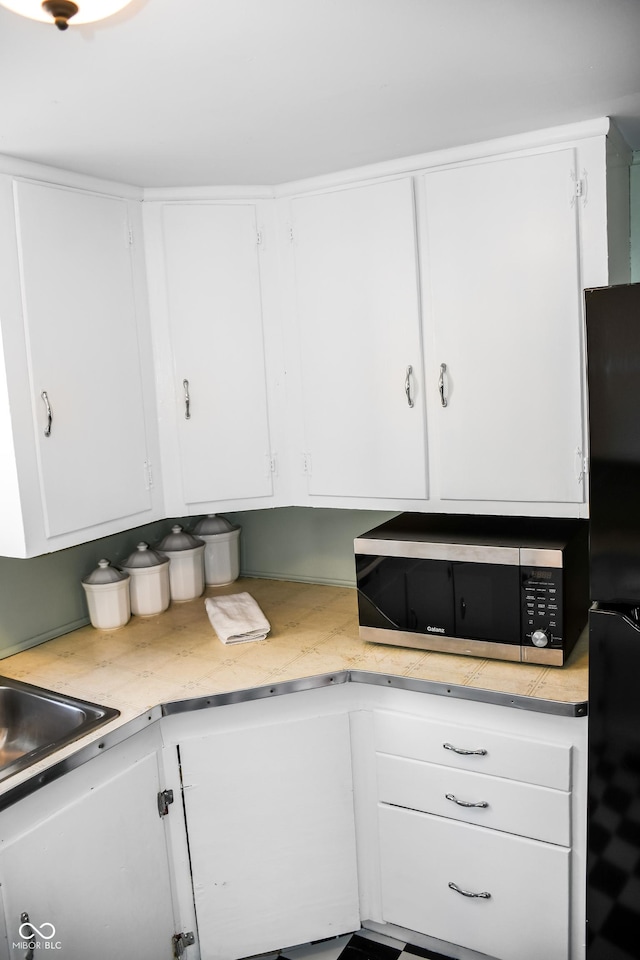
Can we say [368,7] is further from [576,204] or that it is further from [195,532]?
[195,532]

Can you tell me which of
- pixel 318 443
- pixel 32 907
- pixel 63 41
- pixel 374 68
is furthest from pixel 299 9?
pixel 32 907

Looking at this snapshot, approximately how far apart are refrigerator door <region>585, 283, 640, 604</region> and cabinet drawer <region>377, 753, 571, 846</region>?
587 millimetres

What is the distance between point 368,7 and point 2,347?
1.14 meters

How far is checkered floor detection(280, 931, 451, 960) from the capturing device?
1990 mm

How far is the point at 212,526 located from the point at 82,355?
34.8 inches

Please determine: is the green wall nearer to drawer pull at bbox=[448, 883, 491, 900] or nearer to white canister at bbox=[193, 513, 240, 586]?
white canister at bbox=[193, 513, 240, 586]

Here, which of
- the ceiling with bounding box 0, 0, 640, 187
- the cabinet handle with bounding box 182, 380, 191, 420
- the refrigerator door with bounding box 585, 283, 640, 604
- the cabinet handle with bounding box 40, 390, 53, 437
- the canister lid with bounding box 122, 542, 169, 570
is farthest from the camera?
the canister lid with bounding box 122, 542, 169, 570

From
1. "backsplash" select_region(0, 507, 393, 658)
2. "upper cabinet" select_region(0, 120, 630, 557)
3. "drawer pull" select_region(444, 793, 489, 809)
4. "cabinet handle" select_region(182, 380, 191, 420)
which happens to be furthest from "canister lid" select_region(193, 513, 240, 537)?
"drawer pull" select_region(444, 793, 489, 809)

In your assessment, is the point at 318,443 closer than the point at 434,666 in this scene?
No

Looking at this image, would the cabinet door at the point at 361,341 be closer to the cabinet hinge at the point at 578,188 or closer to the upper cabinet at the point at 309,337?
the upper cabinet at the point at 309,337

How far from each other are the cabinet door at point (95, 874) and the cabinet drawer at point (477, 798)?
60 cm

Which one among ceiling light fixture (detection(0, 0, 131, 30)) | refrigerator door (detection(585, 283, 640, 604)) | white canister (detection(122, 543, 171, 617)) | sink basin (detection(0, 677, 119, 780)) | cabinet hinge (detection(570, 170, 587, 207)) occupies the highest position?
ceiling light fixture (detection(0, 0, 131, 30))

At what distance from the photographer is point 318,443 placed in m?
2.29

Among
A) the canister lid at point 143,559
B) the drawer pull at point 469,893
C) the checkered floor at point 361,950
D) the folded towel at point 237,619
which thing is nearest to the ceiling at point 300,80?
the canister lid at point 143,559
